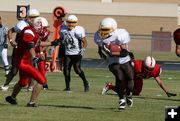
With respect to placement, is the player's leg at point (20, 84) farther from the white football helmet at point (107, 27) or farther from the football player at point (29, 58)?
the white football helmet at point (107, 27)

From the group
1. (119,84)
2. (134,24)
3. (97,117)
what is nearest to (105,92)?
(119,84)

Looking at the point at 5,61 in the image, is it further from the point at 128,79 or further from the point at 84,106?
the point at 128,79

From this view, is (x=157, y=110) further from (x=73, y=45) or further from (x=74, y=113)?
(x=73, y=45)

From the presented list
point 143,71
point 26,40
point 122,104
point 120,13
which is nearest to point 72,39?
point 143,71

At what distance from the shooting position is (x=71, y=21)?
56.9 feet

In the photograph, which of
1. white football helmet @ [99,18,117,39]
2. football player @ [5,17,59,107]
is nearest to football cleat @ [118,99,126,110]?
white football helmet @ [99,18,117,39]

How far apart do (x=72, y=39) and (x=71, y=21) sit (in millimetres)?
538

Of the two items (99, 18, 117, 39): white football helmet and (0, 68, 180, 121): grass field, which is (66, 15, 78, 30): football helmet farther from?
(99, 18, 117, 39): white football helmet

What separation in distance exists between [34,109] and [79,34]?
517 cm

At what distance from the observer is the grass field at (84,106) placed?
38.6 feet

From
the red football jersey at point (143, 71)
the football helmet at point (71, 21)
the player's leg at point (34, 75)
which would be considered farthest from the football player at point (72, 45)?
the player's leg at point (34, 75)

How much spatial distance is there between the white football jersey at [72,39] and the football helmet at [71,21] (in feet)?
0.40

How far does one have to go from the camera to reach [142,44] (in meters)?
49.0

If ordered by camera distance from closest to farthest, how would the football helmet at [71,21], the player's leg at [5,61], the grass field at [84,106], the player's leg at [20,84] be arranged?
the grass field at [84,106]
the player's leg at [20,84]
the football helmet at [71,21]
the player's leg at [5,61]
